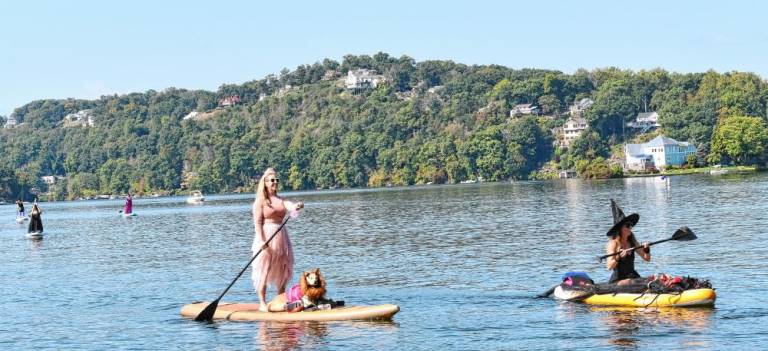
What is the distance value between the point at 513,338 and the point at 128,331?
9491 mm

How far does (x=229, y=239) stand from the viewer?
63.3m

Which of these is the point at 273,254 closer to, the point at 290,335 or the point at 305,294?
the point at 305,294

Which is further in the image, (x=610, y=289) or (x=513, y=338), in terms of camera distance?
(x=610, y=289)

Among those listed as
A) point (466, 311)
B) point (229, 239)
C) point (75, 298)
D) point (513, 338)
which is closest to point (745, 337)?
point (513, 338)

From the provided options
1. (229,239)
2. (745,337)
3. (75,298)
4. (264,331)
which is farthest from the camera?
(229,239)

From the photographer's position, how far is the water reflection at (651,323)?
22656 mm

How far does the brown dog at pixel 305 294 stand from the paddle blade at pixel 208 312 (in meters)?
1.66

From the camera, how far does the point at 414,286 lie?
3372cm

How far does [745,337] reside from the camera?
22.6 metres

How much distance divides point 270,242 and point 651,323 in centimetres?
893

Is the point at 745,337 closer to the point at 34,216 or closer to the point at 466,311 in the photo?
the point at 466,311

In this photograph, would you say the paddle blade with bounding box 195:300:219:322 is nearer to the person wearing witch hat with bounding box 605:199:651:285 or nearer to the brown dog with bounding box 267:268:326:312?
the brown dog with bounding box 267:268:326:312

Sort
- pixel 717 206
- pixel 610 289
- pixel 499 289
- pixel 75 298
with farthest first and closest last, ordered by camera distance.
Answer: pixel 717 206
pixel 75 298
pixel 499 289
pixel 610 289

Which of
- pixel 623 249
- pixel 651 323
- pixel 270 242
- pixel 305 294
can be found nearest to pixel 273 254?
pixel 270 242
